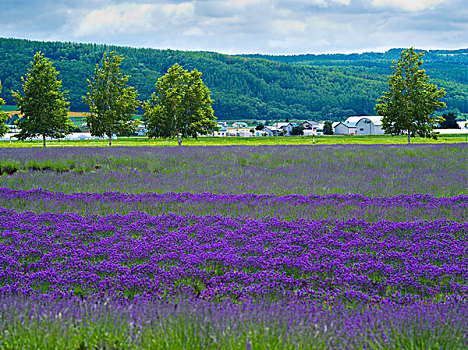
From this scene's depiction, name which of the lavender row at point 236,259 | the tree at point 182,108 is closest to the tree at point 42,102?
the tree at point 182,108

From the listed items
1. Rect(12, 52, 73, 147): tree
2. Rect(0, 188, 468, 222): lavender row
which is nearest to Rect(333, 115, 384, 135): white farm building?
Rect(12, 52, 73, 147): tree

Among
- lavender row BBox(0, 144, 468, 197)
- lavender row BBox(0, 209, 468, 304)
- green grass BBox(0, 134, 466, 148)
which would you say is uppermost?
green grass BBox(0, 134, 466, 148)

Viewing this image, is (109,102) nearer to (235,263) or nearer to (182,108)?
(182,108)

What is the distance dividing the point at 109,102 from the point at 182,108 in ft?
23.5

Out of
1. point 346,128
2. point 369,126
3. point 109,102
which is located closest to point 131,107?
point 109,102

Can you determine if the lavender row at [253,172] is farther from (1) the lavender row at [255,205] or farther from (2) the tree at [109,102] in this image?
(2) the tree at [109,102]

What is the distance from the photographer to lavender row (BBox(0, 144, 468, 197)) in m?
12.1

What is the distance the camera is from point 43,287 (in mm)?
5062

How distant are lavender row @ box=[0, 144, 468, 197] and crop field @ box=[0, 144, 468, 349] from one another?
0.15 meters

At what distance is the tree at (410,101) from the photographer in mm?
43531

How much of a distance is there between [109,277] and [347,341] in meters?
2.82

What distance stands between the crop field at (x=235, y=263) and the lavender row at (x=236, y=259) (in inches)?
0.9

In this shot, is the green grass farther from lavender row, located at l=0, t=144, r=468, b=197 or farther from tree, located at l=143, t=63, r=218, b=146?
lavender row, located at l=0, t=144, r=468, b=197

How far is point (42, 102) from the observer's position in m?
44.2
